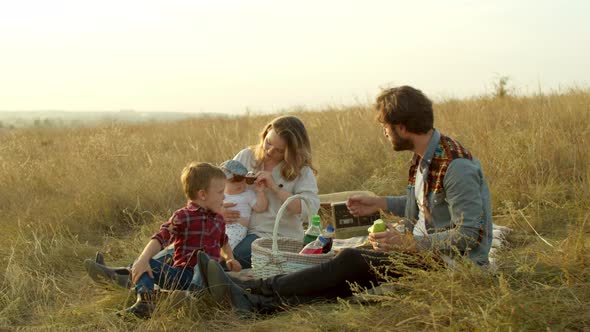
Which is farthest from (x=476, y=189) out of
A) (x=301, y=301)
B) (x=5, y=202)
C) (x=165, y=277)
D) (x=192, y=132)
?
(x=192, y=132)

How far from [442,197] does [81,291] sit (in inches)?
96.1

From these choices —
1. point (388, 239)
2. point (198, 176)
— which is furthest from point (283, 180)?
point (388, 239)

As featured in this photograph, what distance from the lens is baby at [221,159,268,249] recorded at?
4594mm

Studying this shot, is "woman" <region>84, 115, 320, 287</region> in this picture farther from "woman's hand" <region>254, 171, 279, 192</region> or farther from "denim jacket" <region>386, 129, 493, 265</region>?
"denim jacket" <region>386, 129, 493, 265</region>

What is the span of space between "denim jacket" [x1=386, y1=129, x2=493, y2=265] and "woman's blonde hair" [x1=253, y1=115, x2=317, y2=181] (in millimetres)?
1152

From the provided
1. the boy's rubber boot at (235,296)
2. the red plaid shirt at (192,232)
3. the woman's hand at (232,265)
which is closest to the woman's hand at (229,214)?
the woman's hand at (232,265)

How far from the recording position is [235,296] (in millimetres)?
3611

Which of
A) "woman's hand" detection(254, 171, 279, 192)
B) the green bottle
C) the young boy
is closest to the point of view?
the young boy

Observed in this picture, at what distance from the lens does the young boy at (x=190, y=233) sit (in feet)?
12.4

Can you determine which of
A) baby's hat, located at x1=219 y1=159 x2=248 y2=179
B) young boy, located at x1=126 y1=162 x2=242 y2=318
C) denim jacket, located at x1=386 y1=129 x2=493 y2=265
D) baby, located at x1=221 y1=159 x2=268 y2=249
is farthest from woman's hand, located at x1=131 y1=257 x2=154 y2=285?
denim jacket, located at x1=386 y1=129 x2=493 y2=265

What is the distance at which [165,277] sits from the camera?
3.79m

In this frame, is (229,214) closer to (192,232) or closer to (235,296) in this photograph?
(192,232)

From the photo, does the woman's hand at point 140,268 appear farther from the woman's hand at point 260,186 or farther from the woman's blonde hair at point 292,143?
the woman's blonde hair at point 292,143

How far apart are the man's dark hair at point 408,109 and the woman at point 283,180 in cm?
108
